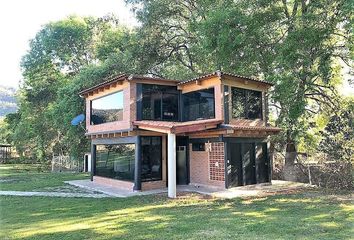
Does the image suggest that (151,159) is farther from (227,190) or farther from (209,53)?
(209,53)

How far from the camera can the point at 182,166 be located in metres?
17.1

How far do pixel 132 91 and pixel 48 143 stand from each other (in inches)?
915

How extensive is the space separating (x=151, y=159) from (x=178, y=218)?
6.62m

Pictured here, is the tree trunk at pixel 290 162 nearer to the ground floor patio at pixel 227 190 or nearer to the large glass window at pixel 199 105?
the ground floor patio at pixel 227 190

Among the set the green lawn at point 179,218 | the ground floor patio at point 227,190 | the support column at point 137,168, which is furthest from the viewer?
the support column at point 137,168

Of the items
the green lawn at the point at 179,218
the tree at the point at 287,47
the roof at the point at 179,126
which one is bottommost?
the green lawn at the point at 179,218

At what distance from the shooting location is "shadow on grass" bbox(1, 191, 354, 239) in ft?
23.8

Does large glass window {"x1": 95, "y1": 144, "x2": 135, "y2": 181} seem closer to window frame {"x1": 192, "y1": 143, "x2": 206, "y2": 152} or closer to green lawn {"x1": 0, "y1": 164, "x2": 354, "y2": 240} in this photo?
green lawn {"x1": 0, "y1": 164, "x2": 354, "y2": 240}

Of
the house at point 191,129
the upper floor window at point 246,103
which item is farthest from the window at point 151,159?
the upper floor window at point 246,103

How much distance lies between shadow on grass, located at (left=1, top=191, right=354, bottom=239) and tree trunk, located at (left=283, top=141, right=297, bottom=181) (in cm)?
622

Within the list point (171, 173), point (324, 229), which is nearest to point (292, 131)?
point (171, 173)

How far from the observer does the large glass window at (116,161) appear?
15598 mm

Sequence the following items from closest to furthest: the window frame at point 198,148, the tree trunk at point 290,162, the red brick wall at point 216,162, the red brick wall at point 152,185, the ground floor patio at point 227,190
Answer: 1. the ground floor patio at point 227,190
2. the red brick wall at point 152,185
3. the red brick wall at point 216,162
4. the window frame at point 198,148
5. the tree trunk at point 290,162

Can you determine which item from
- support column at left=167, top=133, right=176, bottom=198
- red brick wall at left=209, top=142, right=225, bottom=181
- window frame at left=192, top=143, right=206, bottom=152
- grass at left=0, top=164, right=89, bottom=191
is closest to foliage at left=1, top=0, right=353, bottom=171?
red brick wall at left=209, top=142, right=225, bottom=181
